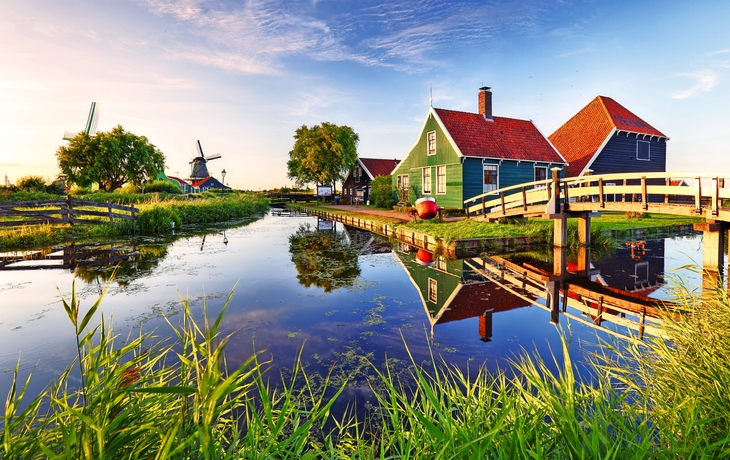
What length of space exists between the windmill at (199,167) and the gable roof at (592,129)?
205ft

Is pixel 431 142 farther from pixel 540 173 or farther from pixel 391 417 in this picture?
pixel 391 417

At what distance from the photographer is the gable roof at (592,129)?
24094 mm

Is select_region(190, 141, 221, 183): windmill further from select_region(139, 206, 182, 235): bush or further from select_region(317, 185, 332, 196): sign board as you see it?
select_region(139, 206, 182, 235): bush

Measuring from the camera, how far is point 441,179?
23.4 meters

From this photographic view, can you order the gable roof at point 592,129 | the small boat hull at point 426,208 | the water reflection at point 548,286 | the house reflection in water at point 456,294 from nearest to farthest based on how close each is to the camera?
1. the water reflection at point 548,286
2. the house reflection in water at point 456,294
3. the small boat hull at point 426,208
4. the gable roof at point 592,129

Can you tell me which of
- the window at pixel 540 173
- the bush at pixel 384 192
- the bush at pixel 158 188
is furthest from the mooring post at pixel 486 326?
the bush at pixel 158 188

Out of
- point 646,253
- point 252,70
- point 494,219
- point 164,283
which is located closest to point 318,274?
point 164,283

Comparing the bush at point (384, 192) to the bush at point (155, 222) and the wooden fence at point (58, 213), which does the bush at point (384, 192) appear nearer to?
the bush at point (155, 222)

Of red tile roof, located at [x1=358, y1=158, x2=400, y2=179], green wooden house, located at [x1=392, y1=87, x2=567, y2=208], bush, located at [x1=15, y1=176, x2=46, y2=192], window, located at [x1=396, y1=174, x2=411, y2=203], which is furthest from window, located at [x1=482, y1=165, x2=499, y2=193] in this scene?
bush, located at [x1=15, y1=176, x2=46, y2=192]

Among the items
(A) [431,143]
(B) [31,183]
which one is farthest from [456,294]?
(B) [31,183]

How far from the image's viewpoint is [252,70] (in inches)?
908

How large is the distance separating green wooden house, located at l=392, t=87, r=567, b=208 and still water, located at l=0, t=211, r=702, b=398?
9.92 m

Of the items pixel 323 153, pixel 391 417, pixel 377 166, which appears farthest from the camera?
pixel 323 153

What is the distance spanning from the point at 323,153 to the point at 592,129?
3445 centimetres
